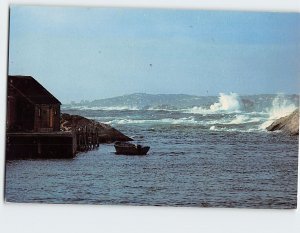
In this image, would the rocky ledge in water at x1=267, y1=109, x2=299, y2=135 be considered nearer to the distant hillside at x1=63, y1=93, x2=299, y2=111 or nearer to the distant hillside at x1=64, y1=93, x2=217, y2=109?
the distant hillside at x1=63, y1=93, x2=299, y2=111

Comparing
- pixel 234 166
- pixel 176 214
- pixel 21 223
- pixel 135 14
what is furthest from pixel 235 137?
pixel 21 223

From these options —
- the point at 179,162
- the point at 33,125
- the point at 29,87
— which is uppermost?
the point at 29,87

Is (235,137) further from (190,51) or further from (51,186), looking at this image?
(51,186)

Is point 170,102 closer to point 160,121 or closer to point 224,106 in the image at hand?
Result: point 160,121

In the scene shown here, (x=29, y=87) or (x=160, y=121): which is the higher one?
(x=29, y=87)

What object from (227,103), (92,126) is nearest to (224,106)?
(227,103)

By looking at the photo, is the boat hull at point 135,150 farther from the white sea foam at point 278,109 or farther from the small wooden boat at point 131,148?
the white sea foam at point 278,109

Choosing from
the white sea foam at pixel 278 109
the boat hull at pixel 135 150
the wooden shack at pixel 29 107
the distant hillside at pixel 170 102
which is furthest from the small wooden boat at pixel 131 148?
the white sea foam at pixel 278 109
